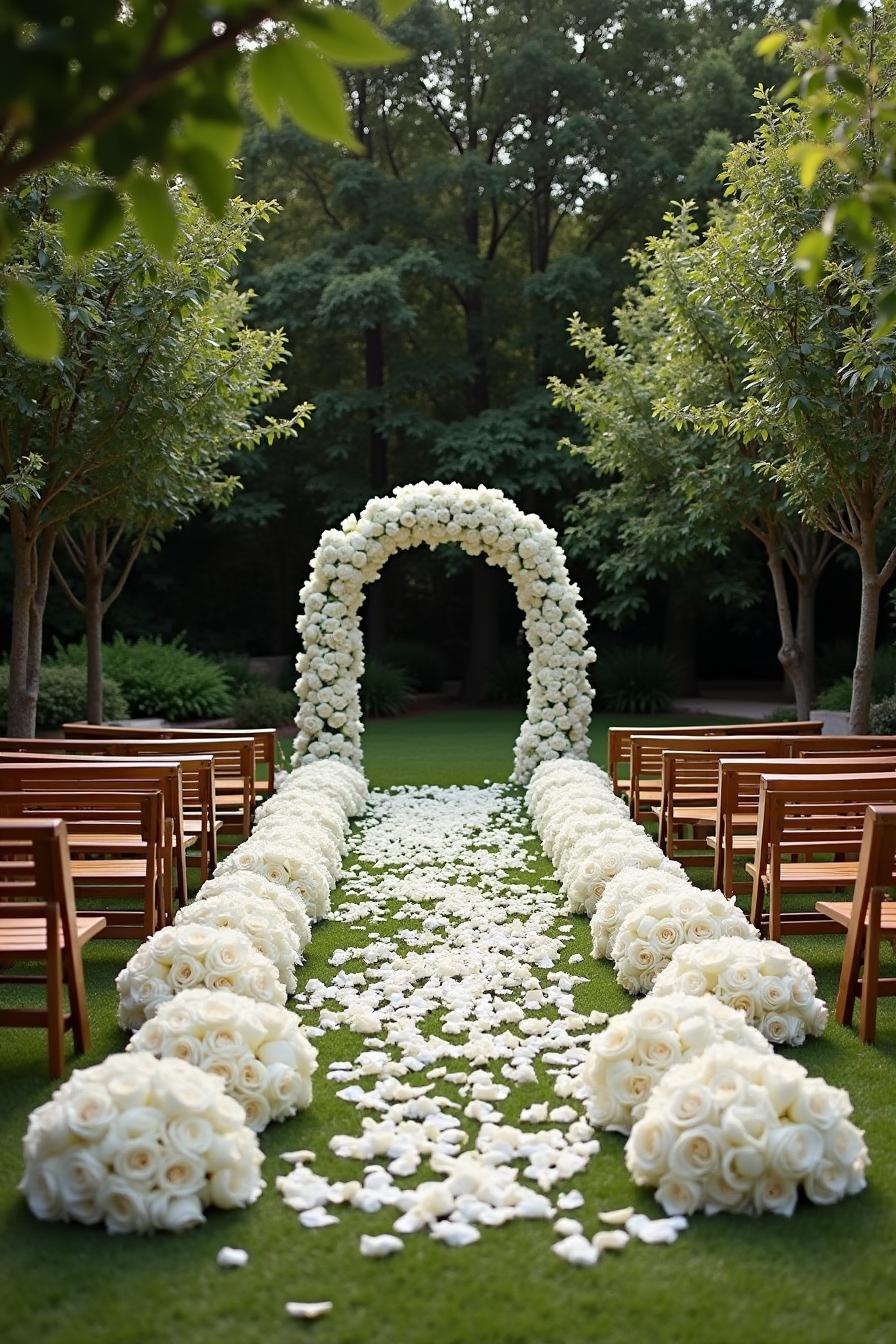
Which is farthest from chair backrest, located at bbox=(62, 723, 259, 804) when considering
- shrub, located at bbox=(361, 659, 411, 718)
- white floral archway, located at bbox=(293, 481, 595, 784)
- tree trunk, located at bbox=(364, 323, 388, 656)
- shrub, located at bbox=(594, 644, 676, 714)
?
tree trunk, located at bbox=(364, 323, 388, 656)

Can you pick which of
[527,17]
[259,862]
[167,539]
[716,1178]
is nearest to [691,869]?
[259,862]

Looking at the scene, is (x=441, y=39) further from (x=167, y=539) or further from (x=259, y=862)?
(x=259, y=862)

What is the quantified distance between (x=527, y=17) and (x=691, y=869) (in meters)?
22.1

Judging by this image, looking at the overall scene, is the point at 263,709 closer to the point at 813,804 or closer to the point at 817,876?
the point at 813,804

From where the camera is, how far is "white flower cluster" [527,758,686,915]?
6.75 meters

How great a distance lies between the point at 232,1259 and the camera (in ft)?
10.2

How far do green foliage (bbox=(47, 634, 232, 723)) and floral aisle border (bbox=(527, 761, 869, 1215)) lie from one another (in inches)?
551

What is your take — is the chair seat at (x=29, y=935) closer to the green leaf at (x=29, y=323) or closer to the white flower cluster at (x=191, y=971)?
the white flower cluster at (x=191, y=971)

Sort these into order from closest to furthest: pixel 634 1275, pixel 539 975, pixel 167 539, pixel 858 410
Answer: pixel 634 1275 < pixel 539 975 < pixel 858 410 < pixel 167 539

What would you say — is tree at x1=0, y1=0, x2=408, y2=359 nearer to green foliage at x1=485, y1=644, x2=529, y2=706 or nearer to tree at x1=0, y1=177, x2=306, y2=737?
tree at x1=0, y1=177, x2=306, y2=737

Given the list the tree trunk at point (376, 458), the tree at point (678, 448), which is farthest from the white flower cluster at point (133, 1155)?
the tree trunk at point (376, 458)

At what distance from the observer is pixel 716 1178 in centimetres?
339

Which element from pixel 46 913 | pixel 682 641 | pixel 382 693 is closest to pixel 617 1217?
pixel 46 913

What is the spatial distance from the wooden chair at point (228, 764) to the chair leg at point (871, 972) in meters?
5.29
